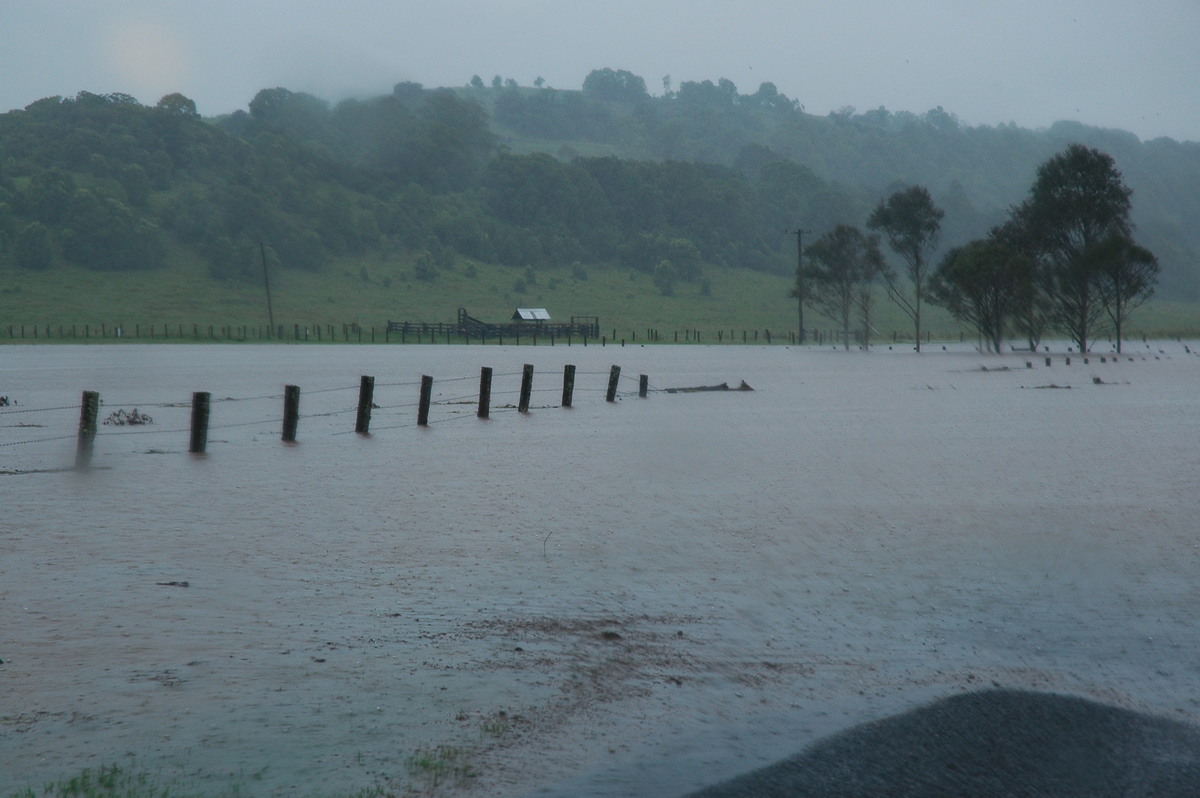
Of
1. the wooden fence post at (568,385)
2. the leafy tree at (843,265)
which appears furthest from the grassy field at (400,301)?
the wooden fence post at (568,385)

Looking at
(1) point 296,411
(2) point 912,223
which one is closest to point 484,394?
(1) point 296,411

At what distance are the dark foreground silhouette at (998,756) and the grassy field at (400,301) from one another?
9945 centimetres

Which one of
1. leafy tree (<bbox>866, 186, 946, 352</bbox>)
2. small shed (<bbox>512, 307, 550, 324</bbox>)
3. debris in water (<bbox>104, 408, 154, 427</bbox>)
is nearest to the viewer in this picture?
debris in water (<bbox>104, 408, 154, 427</bbox>)

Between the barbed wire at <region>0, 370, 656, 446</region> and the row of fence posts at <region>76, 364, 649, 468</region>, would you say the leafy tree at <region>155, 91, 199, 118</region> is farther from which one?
the row of fence posts at <region>76, 364, 649, 468</region>

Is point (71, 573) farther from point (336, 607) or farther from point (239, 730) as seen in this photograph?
point (239, 730)

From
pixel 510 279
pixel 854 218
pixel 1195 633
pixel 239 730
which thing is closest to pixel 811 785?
pixel 239 730

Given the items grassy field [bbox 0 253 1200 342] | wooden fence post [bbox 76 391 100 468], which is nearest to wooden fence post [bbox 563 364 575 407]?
wooden fence post [bbox 76 391 100 468]

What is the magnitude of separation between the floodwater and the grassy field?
292ft

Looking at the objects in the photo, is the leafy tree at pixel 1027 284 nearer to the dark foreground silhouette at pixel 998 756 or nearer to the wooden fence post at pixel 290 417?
the wooden fence post at pixel 290 417

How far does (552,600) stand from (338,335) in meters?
108

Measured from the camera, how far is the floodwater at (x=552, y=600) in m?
5.90

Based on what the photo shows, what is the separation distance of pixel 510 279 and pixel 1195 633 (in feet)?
470

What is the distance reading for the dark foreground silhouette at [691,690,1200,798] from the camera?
516cm

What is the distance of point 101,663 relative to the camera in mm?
7121
